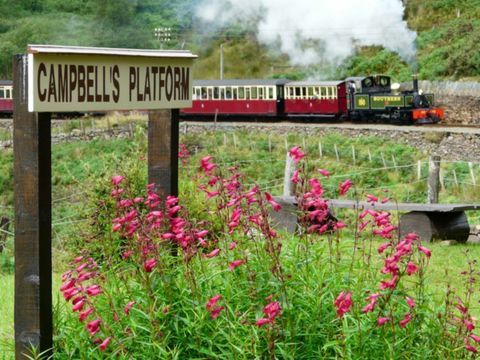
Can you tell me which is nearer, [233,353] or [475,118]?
[233,353]

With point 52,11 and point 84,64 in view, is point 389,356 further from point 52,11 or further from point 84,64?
point 52,11

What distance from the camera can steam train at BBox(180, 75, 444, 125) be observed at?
3166 centimetres

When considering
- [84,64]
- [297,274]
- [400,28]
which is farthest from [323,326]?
[400,28]

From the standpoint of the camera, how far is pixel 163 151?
6.21 m

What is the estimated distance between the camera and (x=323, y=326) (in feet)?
15.8

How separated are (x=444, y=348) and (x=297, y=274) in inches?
30.6

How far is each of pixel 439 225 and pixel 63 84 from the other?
7.00 m

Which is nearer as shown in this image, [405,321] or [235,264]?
[405,321]

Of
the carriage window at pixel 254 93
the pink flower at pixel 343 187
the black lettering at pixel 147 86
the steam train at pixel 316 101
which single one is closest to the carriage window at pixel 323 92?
the steam train at pixel 316 101

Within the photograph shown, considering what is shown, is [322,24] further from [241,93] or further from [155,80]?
[155,80]

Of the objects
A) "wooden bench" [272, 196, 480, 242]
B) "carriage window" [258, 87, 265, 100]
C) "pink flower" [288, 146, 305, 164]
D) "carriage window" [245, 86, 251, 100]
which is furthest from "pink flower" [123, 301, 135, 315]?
"carriage window" [245, 86, 251, 100]

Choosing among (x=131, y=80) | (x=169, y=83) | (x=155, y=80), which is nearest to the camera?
(x=131, y=80)

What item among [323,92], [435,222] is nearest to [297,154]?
[435,222]

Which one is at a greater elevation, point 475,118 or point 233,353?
point 475,118
